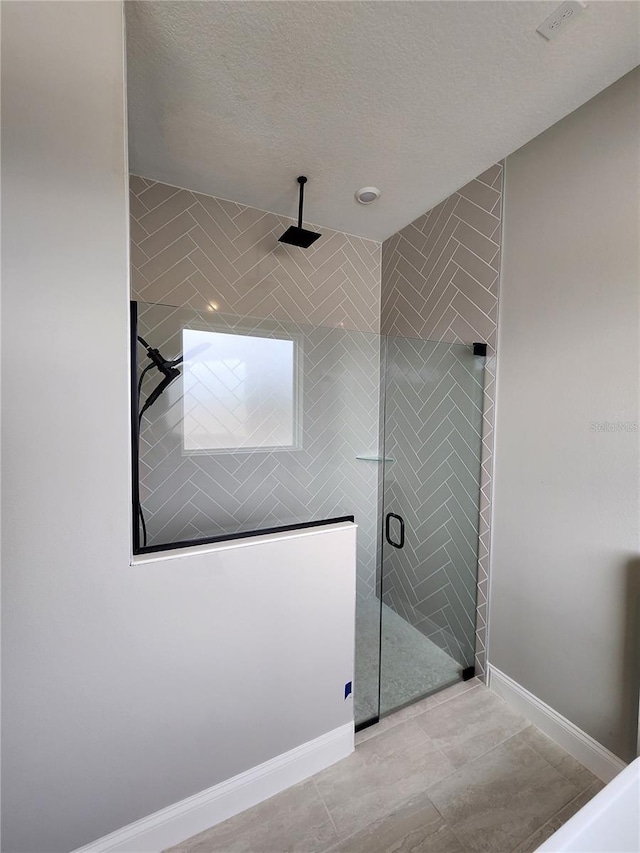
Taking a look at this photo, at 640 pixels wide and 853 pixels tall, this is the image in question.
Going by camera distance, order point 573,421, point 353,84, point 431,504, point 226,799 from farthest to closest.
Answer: point 431,504 → point 573,421 → point 353,84 → point 226,799

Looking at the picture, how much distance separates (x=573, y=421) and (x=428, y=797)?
163 cm

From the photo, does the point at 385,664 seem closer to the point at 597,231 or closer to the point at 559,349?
the point at 559,349

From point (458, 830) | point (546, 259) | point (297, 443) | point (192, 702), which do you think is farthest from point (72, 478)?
point (546, 259)

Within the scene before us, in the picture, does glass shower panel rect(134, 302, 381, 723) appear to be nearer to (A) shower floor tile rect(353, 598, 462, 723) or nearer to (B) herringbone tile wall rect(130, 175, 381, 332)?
(A) shower floor tile rect(353, 598, 462, 723)

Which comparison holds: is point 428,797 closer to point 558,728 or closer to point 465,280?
point 558,728

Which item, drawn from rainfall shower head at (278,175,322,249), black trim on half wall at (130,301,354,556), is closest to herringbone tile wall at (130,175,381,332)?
rainfall shower head at (278,175,322,249)

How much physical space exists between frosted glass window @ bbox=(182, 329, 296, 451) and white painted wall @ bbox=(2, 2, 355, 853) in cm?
48

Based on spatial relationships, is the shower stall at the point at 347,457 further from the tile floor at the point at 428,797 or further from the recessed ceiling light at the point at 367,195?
the recessed ceiling light at the point at 367,195

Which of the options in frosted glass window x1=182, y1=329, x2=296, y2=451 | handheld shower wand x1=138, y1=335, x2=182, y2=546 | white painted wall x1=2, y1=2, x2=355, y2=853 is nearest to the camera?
white painted wall x1=2, y1=2, x2=355, y2=853

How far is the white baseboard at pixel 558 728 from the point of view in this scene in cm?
142

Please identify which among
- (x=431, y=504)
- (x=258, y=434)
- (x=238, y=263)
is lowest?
(x=431, y=504)

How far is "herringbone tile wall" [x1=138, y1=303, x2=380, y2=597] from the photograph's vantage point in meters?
1.43

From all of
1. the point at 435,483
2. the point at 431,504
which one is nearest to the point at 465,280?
the point at 435,483

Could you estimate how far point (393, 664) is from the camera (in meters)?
1.99
